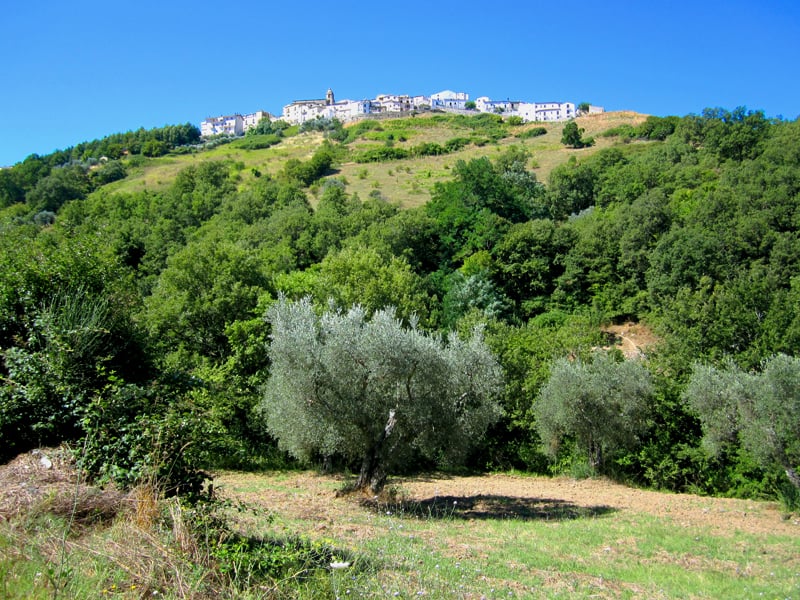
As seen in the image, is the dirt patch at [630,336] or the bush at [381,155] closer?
the dirt patch at [630,336]

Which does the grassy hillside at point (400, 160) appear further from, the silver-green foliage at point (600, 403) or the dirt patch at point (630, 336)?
the silver-green foliage at point (600, 403)

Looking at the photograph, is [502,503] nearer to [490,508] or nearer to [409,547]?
[490,508]

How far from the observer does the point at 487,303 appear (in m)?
44.4

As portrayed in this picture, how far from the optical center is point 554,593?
755 cm

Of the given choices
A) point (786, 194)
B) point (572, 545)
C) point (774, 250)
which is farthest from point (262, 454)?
point (786, 194)

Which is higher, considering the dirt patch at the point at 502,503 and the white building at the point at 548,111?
the white building at the point at 548,111

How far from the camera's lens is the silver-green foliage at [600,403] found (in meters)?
21.7

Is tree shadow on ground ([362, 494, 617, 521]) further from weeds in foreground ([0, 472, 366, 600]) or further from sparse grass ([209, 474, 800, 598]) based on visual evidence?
weeds in foreground ([0, 472, 366, 600])

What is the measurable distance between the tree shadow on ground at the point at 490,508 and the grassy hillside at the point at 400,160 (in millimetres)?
57617

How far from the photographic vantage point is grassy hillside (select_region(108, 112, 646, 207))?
8675cm

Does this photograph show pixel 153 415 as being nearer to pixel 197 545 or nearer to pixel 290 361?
pixel 197 545

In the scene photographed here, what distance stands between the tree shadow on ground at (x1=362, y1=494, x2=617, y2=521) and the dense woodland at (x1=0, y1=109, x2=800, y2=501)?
187cm

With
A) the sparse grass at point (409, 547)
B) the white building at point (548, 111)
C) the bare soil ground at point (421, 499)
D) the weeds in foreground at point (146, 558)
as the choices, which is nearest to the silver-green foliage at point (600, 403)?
the bare soil ground at point (421, 499)

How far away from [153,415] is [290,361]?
19.4 feet
